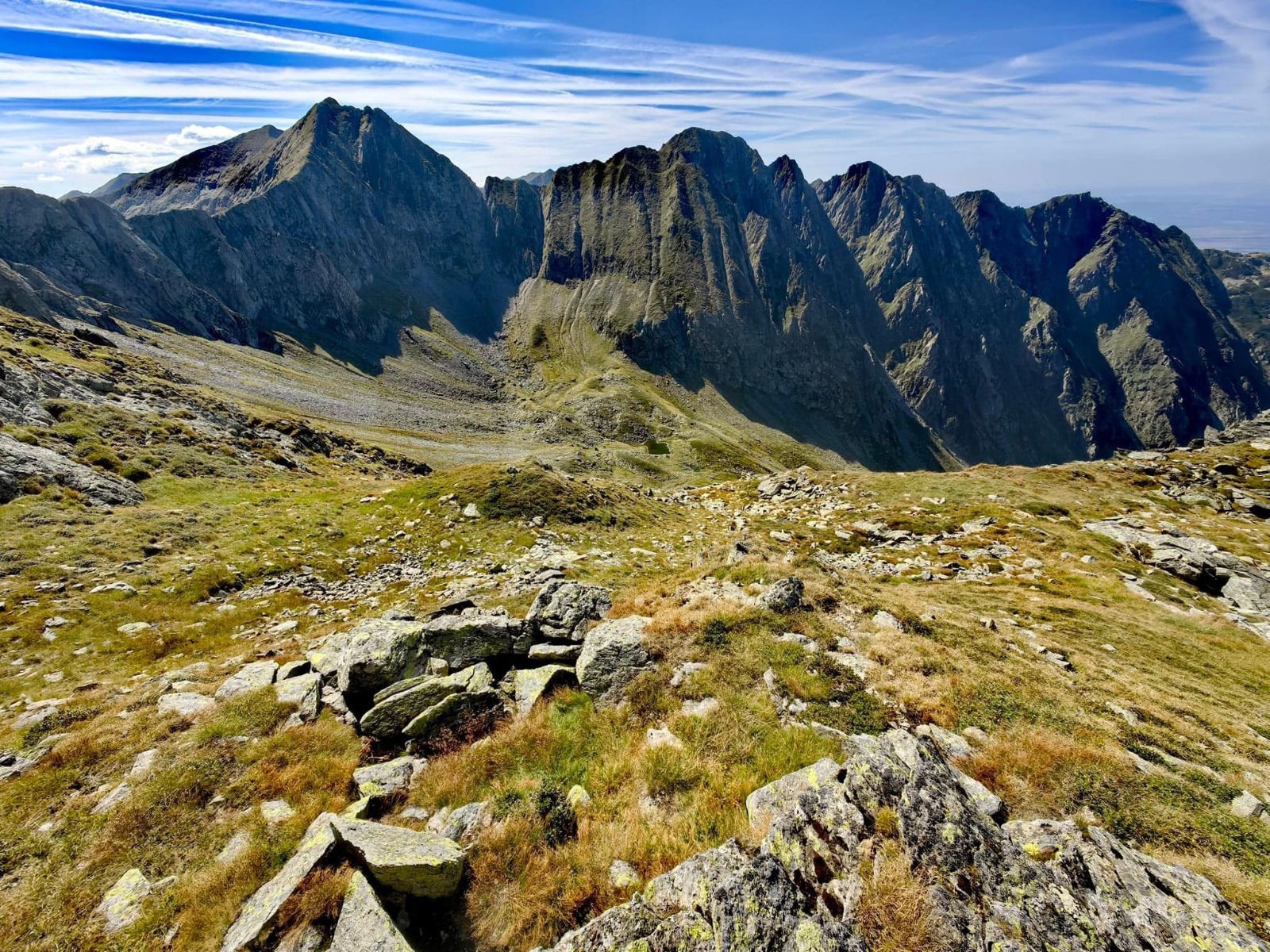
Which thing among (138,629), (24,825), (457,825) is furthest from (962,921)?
(138,629)

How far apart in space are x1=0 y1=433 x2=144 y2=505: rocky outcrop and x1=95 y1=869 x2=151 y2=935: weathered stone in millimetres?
31129

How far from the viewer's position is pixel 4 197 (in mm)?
133500

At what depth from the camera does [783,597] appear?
1656 centimetres

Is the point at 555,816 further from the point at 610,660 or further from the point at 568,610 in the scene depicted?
the point at 568,610

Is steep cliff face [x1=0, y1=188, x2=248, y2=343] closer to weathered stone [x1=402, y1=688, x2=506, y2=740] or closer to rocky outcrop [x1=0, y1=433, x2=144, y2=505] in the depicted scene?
rocky outcrop [x1=0, y1=433, x2=144, y2=505]

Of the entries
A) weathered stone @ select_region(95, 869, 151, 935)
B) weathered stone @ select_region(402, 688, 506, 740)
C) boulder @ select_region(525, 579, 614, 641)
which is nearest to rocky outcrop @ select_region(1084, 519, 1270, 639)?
→ boulder @ select_region(525, 579, 614, 641)

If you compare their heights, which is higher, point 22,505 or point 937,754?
point 937,754

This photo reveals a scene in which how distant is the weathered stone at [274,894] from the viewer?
7234 millimetres

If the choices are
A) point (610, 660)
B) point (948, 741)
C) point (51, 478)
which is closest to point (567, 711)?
point (610, 660)

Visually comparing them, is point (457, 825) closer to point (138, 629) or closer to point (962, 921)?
point (962, 921)

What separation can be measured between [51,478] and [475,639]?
3281 centimetres

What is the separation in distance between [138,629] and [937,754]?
2675cm

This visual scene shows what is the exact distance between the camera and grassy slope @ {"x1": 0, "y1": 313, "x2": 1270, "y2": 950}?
8.66 meters

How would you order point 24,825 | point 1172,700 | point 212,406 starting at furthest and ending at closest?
point 212,406 → point 1172,700 → point 24,825
